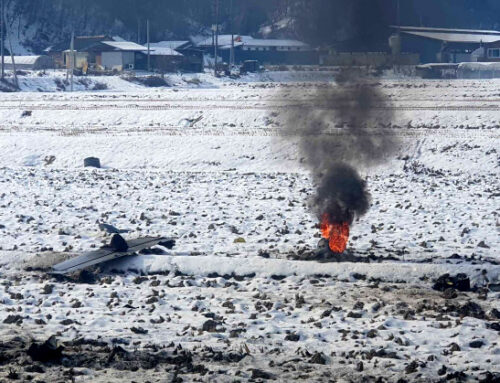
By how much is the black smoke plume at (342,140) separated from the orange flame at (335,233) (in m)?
0.11

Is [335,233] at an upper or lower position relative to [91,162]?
upper

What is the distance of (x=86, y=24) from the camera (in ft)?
471

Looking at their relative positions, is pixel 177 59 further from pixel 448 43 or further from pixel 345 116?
pixel 345 116

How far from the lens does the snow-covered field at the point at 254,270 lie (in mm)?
12016

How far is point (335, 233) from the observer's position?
60.1ft

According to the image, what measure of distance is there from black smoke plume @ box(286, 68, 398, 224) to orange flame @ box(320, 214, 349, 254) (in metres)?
0.11

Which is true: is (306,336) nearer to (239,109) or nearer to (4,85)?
(239,109)

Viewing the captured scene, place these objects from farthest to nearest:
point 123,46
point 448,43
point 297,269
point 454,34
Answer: point 123,46, point 448,43, point 454,34, point 297,269

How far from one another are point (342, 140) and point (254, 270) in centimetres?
482

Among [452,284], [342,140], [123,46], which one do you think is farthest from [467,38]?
[123,46]

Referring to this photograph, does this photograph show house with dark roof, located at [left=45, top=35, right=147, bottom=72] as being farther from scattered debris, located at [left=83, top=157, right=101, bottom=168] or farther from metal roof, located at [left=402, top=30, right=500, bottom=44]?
scattered debris, located at [left=83, top=157, right=101, bottom=168]

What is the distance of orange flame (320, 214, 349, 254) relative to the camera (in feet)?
59.5

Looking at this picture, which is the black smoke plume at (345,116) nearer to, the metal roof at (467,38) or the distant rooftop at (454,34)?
the distant rooftop at (454,34)

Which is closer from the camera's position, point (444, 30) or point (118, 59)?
point (444, 30)
